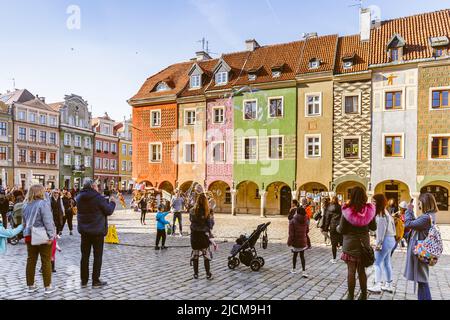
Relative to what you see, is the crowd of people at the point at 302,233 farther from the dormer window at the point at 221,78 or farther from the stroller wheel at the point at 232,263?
the dormer window at the point at 221,78

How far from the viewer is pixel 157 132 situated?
28.1 metres

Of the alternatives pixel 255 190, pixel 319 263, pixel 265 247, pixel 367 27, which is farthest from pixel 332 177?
pixel 319 263

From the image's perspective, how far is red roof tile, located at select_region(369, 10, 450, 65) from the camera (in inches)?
836

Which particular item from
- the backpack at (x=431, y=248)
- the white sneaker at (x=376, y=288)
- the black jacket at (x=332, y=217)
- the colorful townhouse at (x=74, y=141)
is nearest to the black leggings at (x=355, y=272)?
the backpack at (x=431, y=248)

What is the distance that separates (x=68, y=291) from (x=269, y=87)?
20.5m

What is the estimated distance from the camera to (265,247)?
36.5ft

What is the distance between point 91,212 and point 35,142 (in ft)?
139

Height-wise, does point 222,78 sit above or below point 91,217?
above

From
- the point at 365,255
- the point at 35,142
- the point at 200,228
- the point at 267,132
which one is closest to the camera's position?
the point at 365,255

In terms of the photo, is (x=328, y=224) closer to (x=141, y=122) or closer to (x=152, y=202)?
(x=152, y=202)

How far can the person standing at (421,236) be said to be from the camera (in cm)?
503

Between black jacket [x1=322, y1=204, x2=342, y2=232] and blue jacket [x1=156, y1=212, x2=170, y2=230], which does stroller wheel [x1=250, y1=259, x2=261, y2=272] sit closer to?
black jacket [x1=322, y1=204, x2=342, y2=232]

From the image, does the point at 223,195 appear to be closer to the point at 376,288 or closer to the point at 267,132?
the point at 267,132

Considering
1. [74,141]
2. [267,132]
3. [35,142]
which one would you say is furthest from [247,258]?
[74,141]
